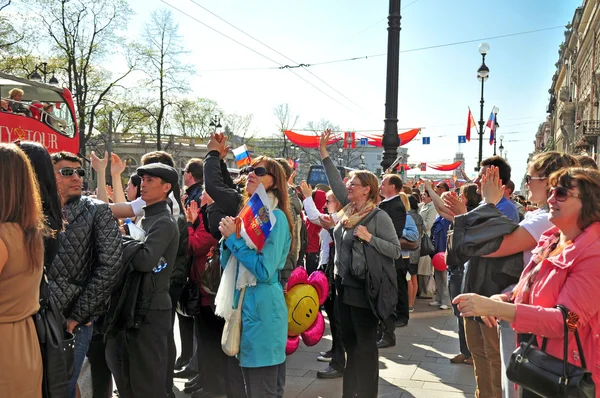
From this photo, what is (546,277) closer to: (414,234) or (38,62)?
(414,234)

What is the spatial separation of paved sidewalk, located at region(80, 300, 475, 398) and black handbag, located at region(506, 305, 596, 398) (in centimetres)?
281

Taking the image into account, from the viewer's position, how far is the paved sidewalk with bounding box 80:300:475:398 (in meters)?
5.21

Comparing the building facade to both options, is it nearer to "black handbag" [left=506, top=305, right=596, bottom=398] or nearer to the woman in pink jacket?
the woman in pink jacket

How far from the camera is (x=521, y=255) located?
11.9 feet

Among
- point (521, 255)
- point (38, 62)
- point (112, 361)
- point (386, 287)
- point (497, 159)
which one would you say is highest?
point (38, 62)

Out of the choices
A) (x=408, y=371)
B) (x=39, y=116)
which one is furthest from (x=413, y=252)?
(x=39, y=116)

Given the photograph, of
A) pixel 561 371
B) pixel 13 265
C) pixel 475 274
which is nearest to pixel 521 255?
pixel 475 274

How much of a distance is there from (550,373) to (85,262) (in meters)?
2.70

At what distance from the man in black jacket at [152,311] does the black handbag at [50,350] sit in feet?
4.06

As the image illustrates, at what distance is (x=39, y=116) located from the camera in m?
15.2

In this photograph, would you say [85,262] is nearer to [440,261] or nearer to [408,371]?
[408,371]

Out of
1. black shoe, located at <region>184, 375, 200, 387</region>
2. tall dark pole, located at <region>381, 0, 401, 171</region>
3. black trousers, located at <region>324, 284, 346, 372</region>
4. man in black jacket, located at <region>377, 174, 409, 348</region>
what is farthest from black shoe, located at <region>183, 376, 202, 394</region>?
tall dark pole, located at <region>381, 0, 401, 171</region>

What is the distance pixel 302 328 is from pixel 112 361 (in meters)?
1.46

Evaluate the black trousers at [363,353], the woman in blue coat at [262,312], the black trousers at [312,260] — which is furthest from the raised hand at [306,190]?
the woman in blue coat at [262,312]
